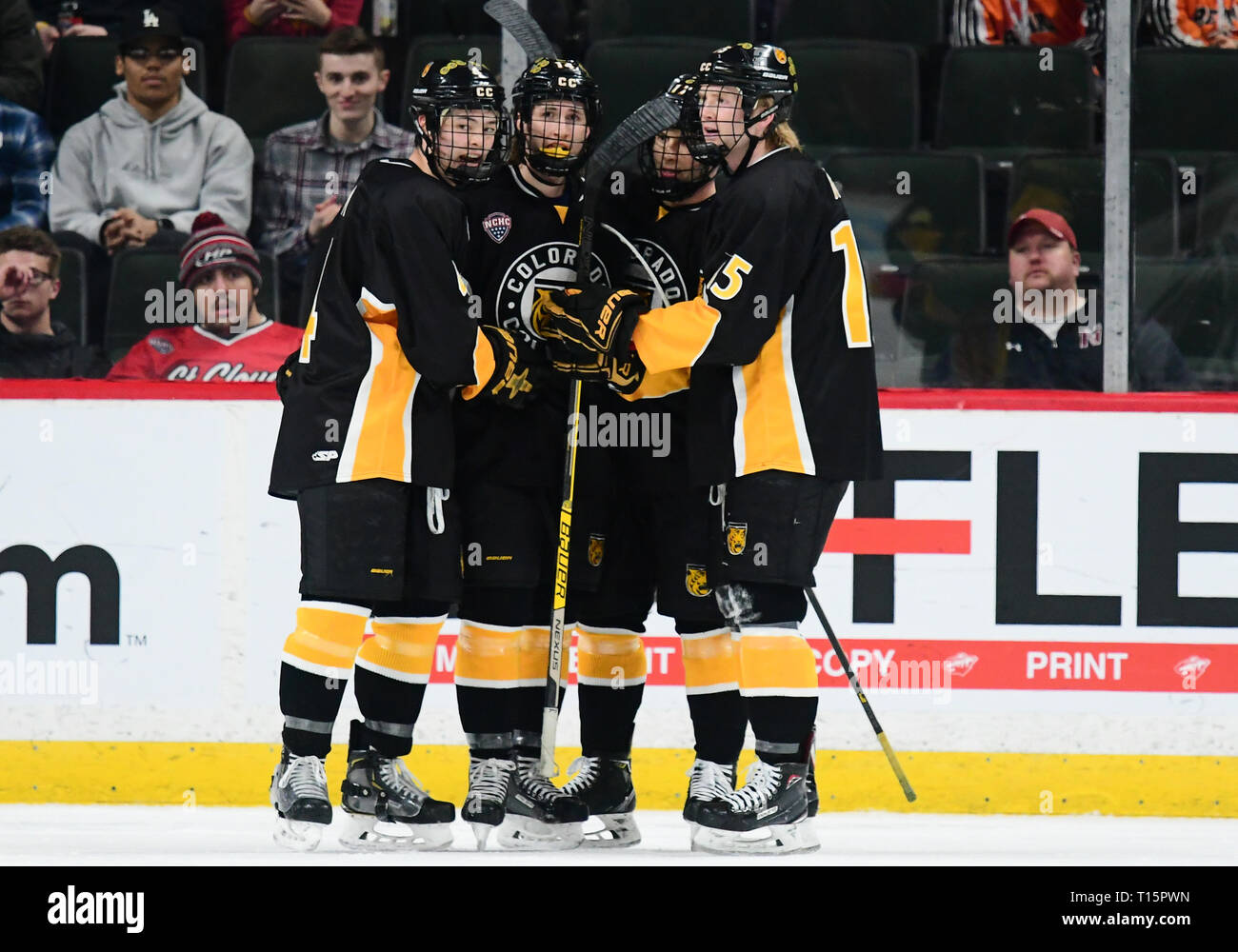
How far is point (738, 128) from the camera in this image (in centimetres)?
334

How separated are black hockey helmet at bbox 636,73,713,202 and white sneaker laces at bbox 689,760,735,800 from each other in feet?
3.61

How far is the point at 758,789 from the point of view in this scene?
10.8 ft

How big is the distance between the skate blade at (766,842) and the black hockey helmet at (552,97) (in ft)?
4.16

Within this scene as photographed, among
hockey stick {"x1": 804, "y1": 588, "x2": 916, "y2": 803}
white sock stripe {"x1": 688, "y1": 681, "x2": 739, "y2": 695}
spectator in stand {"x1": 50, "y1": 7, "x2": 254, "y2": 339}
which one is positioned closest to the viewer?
white sock stripe {"x1": 688, "y1": 681, "x2": 739, "y2": 695}

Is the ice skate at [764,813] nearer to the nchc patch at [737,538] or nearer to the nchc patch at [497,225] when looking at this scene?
the nchc patch at [737,538]

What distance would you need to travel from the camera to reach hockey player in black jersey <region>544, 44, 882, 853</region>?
10.6 feet

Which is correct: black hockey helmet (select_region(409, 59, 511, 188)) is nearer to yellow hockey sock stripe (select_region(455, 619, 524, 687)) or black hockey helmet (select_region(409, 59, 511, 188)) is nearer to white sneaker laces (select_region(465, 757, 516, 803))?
yellow hockey sock stripe (select_region(455, 619, 524, 687))

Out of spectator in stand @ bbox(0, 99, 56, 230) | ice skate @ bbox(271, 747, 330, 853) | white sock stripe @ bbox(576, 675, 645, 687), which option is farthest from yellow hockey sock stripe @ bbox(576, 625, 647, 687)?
spectator in stand @ bbox(0, 99, 56, 230)

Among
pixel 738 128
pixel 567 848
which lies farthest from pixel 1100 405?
pixel 567 848

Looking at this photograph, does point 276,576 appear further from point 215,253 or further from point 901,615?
point 901,615

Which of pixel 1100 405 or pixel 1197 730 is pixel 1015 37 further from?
pixel 1197 730

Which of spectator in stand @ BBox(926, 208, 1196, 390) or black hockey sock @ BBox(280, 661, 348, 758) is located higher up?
spectator in stand @ BBox(926, 208, 1196, 390)
